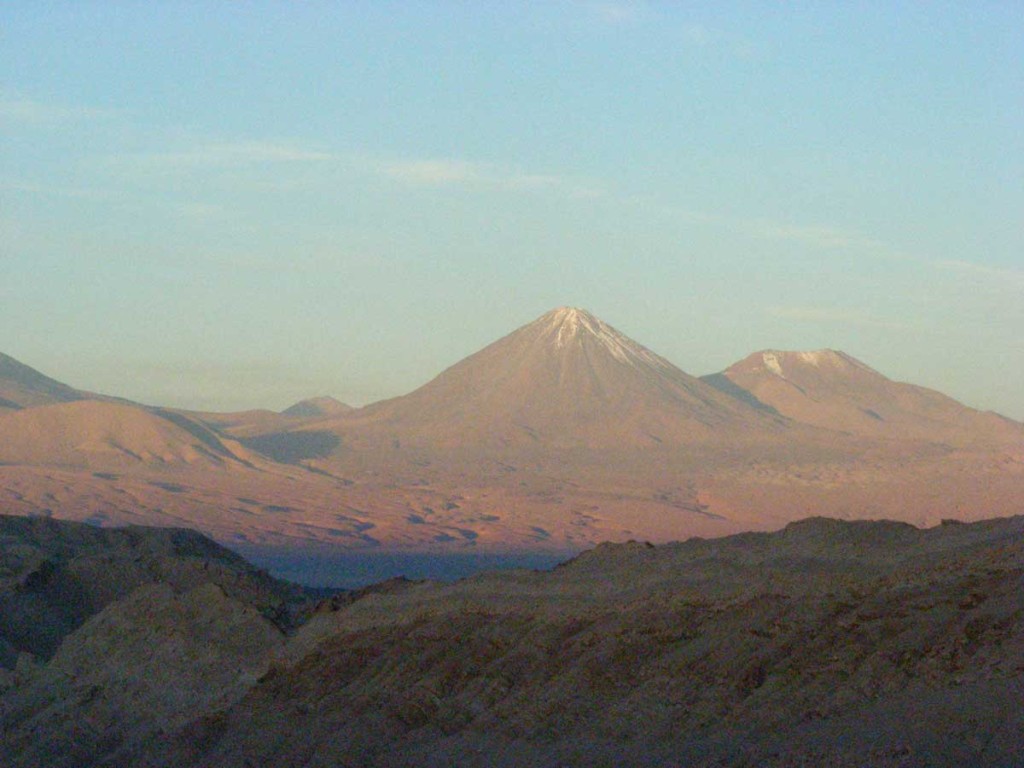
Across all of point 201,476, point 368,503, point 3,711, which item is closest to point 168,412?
point 201,476

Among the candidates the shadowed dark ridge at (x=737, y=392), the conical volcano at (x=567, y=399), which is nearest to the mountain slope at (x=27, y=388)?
the conical volcano at (x=567, y=399)

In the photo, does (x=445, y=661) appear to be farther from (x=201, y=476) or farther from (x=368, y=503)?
(x=201, y=476)

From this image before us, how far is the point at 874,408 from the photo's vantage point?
611 feet

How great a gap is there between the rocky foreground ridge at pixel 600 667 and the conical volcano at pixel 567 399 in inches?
4805

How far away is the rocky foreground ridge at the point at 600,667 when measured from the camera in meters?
12.8

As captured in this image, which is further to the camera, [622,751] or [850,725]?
[622,751]

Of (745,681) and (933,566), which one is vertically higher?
(933,566)

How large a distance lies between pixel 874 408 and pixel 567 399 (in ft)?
152

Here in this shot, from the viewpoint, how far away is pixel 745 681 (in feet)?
47.6

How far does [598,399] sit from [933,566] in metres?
145

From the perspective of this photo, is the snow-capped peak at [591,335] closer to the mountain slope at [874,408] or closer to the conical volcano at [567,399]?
the conical volcano at [567,399]

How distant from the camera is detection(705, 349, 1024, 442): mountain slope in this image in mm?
171963

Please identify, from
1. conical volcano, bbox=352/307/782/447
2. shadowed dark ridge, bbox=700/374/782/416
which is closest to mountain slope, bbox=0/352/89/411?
conical volcano, bbox=352/307/782/447

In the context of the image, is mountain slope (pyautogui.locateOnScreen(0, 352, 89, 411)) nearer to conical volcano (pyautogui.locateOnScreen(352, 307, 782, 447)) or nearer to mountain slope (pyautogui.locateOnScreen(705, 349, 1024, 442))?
conical volcano (pyautogui.locateOnScreen(352, 307, 782, 447))
